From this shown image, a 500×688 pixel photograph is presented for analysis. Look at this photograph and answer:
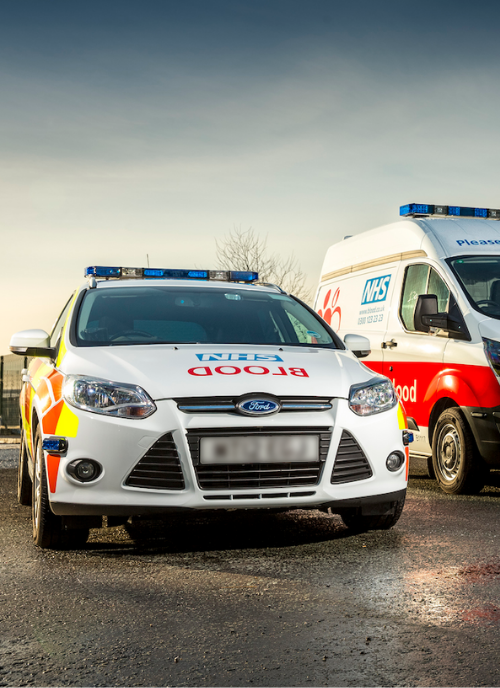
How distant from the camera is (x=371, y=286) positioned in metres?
9.70

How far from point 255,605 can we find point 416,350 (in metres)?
4.62

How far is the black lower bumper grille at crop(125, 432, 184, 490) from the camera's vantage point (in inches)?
195

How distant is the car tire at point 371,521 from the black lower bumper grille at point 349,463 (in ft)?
1.84

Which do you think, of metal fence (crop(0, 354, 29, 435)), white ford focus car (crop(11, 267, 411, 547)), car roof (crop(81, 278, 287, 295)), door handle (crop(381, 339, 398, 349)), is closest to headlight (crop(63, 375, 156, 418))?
white ford focus car (crop(11, 267, 411, 547))

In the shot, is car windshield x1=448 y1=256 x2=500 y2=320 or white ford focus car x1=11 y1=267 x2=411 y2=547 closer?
white ford focus car x1=11 y1=267 x2=411 y2=547

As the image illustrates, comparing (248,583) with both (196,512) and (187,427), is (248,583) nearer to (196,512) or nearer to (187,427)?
(196,512)

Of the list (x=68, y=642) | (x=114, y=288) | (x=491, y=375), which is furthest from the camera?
(x=491, y=375)

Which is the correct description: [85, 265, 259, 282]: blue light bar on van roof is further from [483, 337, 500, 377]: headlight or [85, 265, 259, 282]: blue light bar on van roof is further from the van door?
[483, 337, 500, 377]: headlight

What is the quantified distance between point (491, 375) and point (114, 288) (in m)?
3.19

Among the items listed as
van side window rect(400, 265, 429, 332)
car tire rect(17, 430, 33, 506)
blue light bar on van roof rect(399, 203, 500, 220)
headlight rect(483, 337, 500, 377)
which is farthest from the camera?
blue light bar on van roof rect(399, 203, 500, 220)

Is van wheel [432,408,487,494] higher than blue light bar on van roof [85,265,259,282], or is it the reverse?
blue light bar on van roof [85,265,259,282]

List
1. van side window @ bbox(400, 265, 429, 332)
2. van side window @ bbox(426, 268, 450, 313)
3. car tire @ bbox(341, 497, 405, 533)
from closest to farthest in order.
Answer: car tire @ bbox(341, 497, 405, 533) < van side window @ bbox(426, 268, 450, 313) < van side window @ bbox(400, 265, 429, 332)

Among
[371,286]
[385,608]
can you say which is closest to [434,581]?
A: [385,608]

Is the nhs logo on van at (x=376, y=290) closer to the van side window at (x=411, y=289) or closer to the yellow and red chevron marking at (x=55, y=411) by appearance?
the van side window at (x=411, y=289)
